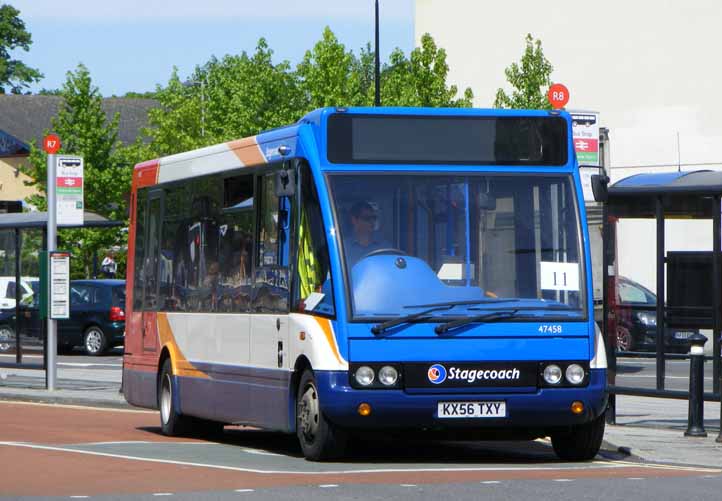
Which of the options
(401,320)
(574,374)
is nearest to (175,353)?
(401,320)

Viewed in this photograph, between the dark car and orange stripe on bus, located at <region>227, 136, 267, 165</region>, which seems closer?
orange stripe on bus, located at <region>227, 136, 267, 165</region>

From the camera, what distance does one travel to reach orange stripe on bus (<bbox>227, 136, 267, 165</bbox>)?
1512 centimetres

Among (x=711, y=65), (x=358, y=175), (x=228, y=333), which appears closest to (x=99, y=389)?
(x=228, y=333)

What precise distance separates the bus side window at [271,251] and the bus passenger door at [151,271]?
3335 millimetres

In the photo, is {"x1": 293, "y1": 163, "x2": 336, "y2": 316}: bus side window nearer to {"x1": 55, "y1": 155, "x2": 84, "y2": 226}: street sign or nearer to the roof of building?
{"x1": 55, "y1": 155, "x2": 84, "y2": 226}: street sign

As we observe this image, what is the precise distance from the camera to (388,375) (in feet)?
42.8

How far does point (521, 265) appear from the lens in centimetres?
1355

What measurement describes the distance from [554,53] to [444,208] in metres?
46.5

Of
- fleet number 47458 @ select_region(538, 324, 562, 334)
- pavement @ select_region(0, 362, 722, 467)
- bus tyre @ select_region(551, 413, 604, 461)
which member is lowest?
pavement @ select_region(0, 362, 722, 467)

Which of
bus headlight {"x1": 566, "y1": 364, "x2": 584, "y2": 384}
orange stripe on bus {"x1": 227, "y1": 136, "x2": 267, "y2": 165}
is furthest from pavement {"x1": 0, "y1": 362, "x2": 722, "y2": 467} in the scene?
orange stripe on bus {"x1": 227, "y1": 136, "x2": 267, "y2": 165}

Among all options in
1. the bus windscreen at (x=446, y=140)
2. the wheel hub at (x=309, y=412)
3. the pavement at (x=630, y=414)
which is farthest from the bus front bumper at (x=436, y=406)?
the bus windscreen at (x=446, y=140)

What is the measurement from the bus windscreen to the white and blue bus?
0.01 m

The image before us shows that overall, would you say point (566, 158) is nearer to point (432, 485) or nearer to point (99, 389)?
point (432, 485)

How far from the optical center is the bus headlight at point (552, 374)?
1334cm
